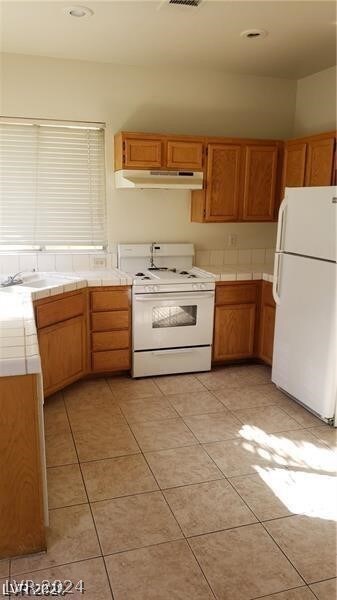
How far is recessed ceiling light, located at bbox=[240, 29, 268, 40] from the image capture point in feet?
10.1

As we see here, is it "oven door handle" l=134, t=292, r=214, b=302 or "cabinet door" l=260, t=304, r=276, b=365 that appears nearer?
"oven door handle" l=134, t=292, r=214, b=302

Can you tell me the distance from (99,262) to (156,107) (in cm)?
147

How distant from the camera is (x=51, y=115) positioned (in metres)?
3.79

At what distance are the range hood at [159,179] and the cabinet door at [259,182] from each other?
1.59 feet

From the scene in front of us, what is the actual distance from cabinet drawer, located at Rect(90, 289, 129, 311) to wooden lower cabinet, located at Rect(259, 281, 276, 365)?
1254mm

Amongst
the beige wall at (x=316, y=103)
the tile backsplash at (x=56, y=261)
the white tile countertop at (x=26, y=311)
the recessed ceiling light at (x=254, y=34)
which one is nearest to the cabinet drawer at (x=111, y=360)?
the white tile countertop at (x=26, y=311)

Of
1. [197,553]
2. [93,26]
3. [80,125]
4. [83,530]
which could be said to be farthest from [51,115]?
[197,553]

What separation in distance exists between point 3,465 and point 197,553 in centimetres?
93

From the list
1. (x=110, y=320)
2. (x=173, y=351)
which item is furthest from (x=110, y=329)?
(x=173, y=351)

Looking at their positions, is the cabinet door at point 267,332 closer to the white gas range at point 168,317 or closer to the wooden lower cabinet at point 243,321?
the wooden lower cabinet at point 243,321

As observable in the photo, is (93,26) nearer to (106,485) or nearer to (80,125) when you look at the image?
(80,125)

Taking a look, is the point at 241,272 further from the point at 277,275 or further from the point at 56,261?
the point at 56,261

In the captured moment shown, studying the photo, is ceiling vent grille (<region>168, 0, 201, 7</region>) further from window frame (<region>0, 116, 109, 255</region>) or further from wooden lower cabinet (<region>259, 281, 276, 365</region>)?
wooden lower cabinet (<region>259, 281, 276, 365</region>)

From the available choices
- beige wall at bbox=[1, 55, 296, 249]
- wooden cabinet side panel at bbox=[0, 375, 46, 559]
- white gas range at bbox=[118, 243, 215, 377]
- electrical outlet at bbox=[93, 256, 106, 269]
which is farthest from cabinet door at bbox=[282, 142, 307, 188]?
wooden cabinet side panel at bbox=[0, 375, 46, 559]
